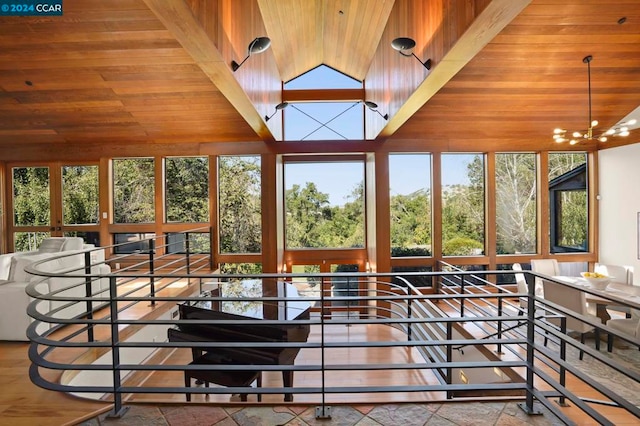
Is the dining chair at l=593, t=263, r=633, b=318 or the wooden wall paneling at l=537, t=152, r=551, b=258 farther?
the wooden wall paneling at l=537, t=152, r=551, b=258

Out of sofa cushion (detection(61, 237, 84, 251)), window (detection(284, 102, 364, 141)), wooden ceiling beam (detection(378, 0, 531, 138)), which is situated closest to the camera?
wooden ceiling beam (detection(378, 0, 531, 138))

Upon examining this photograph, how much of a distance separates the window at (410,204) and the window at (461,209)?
376 millimetres

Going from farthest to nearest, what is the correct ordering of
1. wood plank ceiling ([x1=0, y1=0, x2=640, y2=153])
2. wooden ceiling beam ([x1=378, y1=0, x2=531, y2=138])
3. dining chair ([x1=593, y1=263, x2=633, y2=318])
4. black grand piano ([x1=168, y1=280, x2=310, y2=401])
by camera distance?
dining chair ([x1=593, y1=263, x2=633, y2=318])
wood plank ceiling ([x1=0, y1=0, x2=640, y2=153])
black grand piano ([x1=168, y1=280, x2=310, y2=401])
wooden ceiling beam ([x1=378, y1=0, x2=531, y2=138])

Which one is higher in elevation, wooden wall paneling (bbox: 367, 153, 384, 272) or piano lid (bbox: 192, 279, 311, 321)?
wooden wall paneling (bbox: 367, 153, 384, 272)

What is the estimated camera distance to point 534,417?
1.98 meters

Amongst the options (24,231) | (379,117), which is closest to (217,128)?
(379,117)

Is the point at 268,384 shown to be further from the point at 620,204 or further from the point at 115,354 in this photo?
the point at 620,204

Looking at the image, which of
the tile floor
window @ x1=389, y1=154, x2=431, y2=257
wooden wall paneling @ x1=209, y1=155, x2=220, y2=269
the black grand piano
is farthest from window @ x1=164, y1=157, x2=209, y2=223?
the tile floor

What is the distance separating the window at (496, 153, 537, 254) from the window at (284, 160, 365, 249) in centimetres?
299

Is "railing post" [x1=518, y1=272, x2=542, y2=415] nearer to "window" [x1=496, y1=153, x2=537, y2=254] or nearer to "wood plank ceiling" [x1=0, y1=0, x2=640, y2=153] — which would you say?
"wood plank ceiling" [x1=0, y1=0, x2=640, y2=153]

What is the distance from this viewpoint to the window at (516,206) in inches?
264

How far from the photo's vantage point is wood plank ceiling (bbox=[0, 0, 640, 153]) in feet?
10.8

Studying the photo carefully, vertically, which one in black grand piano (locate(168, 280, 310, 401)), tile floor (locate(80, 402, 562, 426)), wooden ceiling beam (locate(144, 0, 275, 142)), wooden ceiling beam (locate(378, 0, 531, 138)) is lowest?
tile floor (locate(80, 402, 562, 426))

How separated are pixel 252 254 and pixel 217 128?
2.64m
